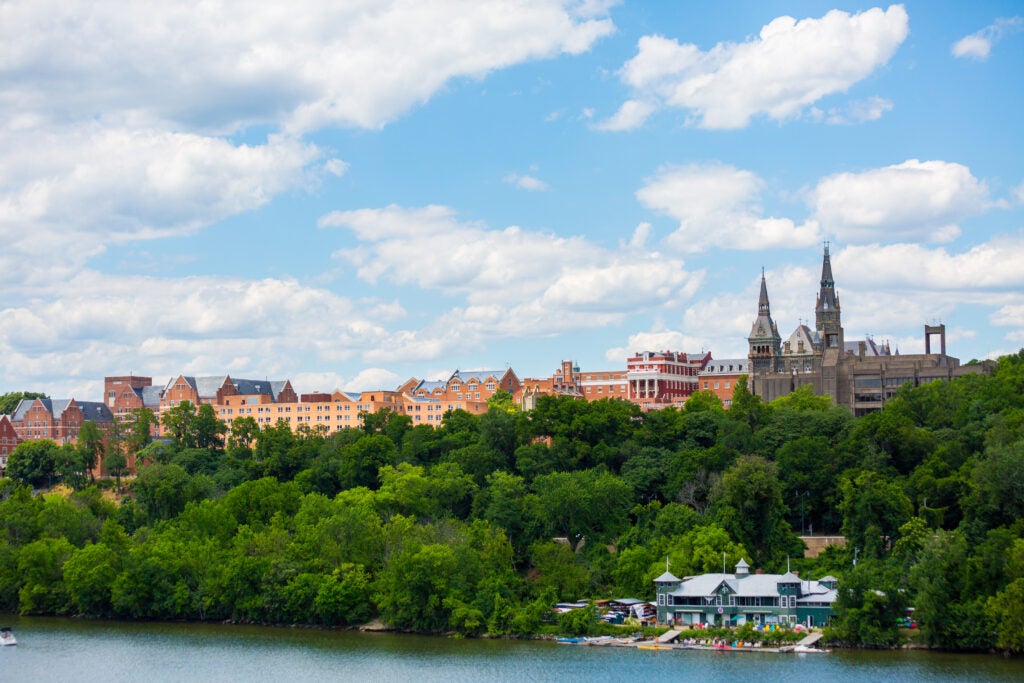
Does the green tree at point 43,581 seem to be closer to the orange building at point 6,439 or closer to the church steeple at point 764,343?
the orange building at point 6,439

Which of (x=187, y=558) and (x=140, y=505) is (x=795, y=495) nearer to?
(x=187, y=558)

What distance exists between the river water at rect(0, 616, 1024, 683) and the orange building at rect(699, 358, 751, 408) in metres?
91.4

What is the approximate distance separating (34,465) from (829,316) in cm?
8524

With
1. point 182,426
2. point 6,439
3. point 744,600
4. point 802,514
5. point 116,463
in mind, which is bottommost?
point 744,600

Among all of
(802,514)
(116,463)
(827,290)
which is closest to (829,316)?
(827,290)

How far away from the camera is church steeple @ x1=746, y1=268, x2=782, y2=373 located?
14938 cm

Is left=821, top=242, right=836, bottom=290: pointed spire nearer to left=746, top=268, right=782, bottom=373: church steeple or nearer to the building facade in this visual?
left=746, top=268, right=782, bottom=373: church steeple

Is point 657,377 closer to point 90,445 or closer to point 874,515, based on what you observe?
point 90,445

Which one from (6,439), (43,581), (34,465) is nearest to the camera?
(43,581)

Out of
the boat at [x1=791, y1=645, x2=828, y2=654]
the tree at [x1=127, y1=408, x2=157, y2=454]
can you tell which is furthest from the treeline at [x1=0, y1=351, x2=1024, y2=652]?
the tree at [x1=127, y1=408, x2=157, y2=454]

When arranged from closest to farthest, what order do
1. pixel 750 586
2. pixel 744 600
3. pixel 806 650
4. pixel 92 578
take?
pixel 806 650 < pixel 744 600 < pixel 750 586 < pixel 92 578

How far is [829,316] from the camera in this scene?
14750 cm

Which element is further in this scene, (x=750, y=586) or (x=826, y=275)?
(x=826, y=275)

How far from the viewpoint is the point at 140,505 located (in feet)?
370
